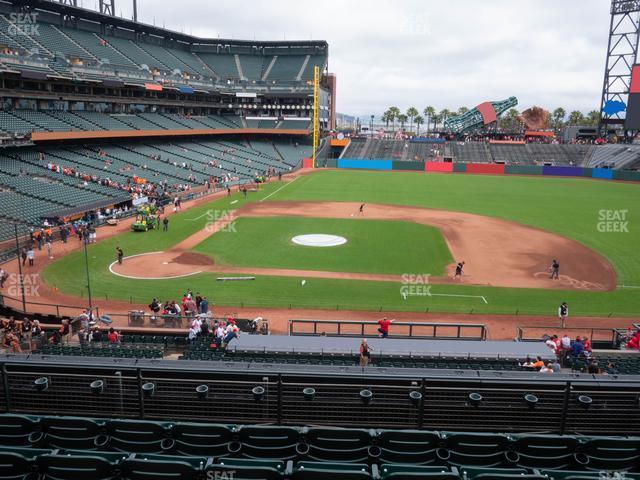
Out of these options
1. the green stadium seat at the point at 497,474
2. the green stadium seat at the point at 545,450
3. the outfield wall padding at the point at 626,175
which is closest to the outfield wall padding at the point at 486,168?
the outfield wall padding at the point at 626,175

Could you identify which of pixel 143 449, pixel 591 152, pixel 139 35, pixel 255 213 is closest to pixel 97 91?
pixel 139 35

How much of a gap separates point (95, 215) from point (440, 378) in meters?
46.6

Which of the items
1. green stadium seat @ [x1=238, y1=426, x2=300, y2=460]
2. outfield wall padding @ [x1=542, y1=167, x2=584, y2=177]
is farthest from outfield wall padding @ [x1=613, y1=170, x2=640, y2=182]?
green stadium seat @ [x1=238, y1=426, x2=300, y2=460]

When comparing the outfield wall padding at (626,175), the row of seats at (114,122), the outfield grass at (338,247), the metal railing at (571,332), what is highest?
the row of seats at (114,122)

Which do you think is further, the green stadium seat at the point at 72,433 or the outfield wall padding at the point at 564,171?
the outfield wall padding at the point at 564,171

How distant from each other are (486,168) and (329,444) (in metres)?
105

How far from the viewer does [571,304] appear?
27969mm

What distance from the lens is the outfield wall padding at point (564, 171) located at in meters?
94.9

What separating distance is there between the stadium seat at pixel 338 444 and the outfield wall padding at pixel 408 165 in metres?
103

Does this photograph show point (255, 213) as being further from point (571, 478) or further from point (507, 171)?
point (507, 171)

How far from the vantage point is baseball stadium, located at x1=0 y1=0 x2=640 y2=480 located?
6680 millimetres

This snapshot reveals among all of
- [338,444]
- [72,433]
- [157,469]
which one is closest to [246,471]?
[157,469]

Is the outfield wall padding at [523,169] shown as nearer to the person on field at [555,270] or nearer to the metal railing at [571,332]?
the person on field at [555,270]

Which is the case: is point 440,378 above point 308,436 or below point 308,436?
above
